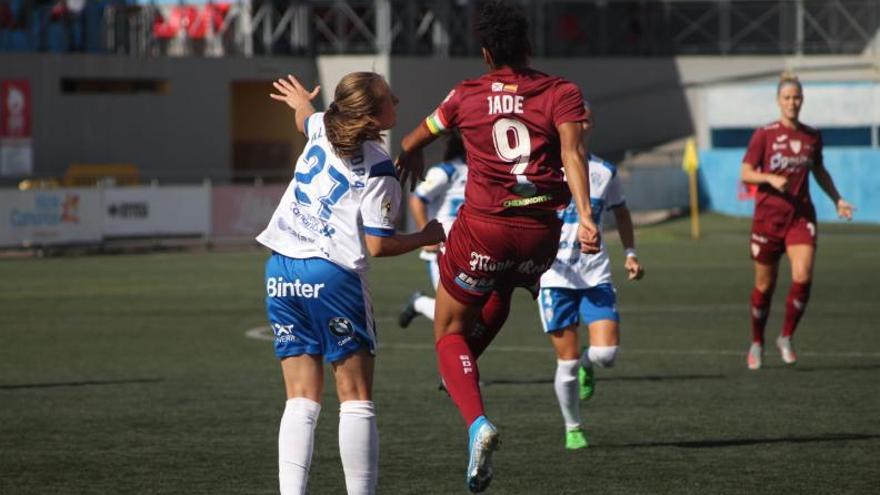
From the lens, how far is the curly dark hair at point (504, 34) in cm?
797

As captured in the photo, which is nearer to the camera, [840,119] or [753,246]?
[753,246]

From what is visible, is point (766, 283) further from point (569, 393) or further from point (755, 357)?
point (569, 393)

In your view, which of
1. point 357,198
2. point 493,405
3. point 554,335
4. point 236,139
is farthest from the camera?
point 236,139

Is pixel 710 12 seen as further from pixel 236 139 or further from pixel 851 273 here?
pixel 851 273

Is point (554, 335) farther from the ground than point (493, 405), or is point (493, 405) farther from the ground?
point (554, 335)

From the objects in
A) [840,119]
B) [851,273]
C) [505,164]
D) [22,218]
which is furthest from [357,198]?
[840,119]

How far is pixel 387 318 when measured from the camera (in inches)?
796

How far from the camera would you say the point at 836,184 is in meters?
41.8

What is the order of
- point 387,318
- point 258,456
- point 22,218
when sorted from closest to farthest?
point 258,456 → point 387,318 → point 22,218

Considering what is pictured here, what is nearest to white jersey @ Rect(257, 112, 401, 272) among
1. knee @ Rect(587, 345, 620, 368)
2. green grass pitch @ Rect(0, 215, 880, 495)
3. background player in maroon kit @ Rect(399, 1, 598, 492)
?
background player in maroon kit @ Rect(399, 1, 598, 492)

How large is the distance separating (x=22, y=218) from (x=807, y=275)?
68.2 ft

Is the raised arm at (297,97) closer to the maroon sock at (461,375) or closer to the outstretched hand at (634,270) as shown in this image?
the maroon sock at (461,375)

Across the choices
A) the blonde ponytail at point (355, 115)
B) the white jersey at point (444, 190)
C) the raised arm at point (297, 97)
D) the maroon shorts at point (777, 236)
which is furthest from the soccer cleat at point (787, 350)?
the blonde ponytail at point (355, 115)

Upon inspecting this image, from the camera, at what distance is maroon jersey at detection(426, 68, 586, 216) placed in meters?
7.91
